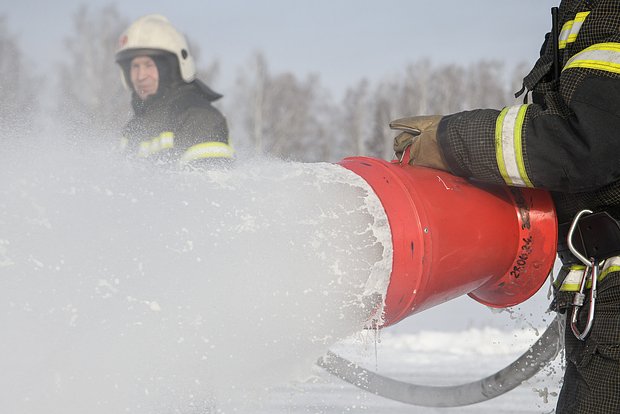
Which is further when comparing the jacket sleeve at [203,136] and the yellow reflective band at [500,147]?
the jacket sleeve at [203,136]

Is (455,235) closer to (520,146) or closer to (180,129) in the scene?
(520,146)

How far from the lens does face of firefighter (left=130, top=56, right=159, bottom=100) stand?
361 centimetres

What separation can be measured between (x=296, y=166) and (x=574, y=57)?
0.67m

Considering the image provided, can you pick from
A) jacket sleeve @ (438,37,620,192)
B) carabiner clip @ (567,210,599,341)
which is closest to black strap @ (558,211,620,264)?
carabiner clip @ (567,210,599,341)

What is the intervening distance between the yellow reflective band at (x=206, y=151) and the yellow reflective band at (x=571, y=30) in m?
1.73

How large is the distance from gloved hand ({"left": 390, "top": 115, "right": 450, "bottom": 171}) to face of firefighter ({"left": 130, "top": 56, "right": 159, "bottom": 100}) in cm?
206

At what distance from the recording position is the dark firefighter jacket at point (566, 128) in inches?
59.0

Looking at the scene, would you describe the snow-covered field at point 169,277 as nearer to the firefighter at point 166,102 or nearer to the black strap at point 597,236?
the black strap at point 597,236

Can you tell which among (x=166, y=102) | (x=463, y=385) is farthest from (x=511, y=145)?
(x=166, y=102)

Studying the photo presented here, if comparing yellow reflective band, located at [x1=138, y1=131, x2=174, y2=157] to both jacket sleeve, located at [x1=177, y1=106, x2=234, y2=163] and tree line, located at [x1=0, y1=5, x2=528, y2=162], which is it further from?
tree line, located at [x1=0, y1=5, x2=528, y2=162]

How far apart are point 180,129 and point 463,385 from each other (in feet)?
5.36

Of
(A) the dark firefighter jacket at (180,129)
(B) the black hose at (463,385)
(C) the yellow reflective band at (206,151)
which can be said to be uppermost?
(A) the dark firefighter jacket at (180,129)

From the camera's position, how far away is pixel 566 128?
5.05ft

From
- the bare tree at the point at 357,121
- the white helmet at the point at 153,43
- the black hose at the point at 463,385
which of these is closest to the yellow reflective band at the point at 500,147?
the black hose at the point at 463,385
